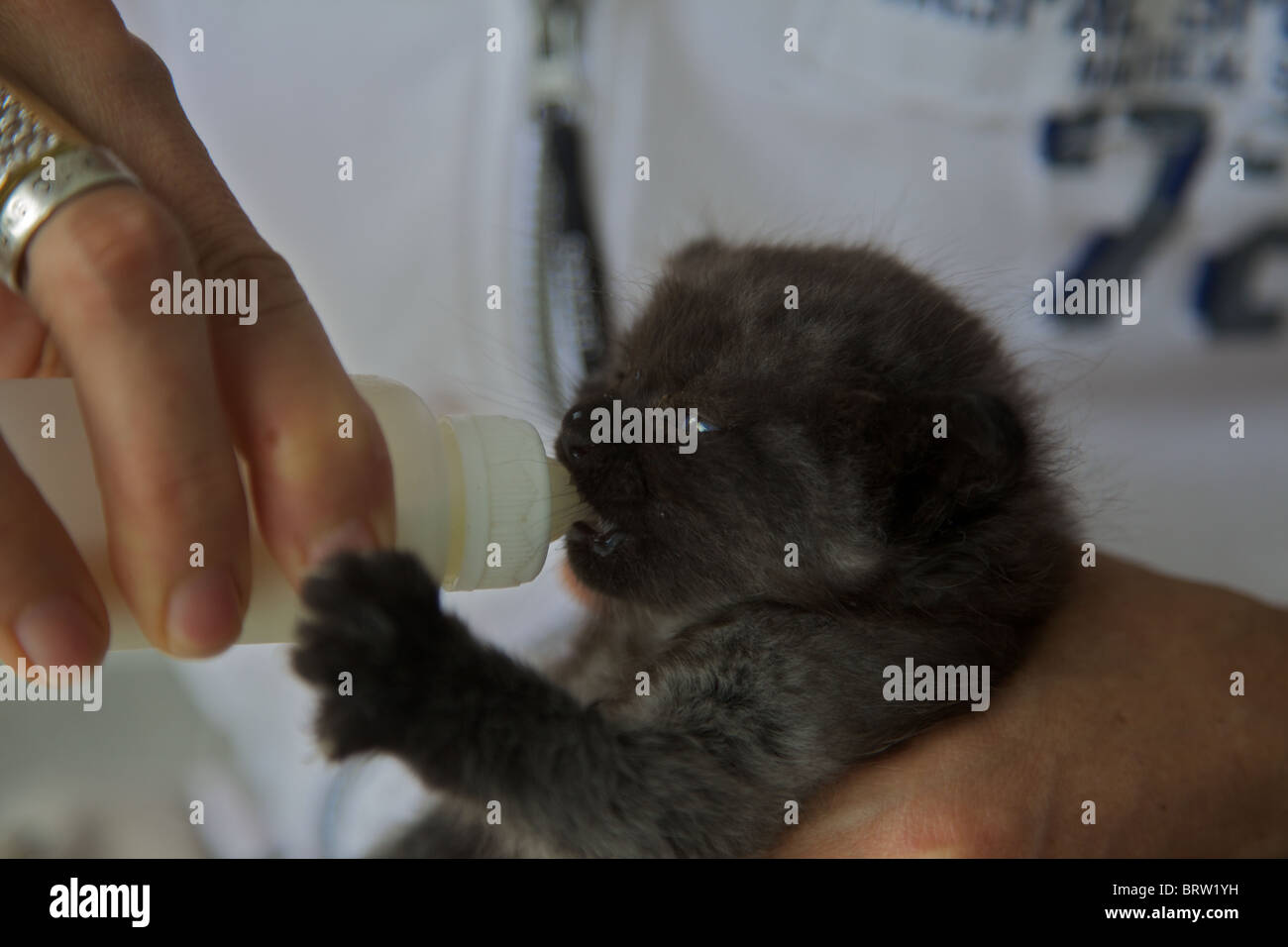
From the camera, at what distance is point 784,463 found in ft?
4.46

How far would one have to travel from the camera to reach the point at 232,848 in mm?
2162

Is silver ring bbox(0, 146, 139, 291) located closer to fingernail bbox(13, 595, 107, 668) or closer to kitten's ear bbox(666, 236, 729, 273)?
fingernail bbox(13, 595, 107, 668)

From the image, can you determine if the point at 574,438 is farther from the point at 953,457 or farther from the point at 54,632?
the point at 54,632

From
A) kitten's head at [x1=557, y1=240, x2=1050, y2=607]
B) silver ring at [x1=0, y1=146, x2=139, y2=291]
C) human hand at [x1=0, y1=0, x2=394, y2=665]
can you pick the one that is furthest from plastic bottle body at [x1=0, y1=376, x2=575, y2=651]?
kitten's head at [x1=557, y1=240, x2=1050, y2=607]

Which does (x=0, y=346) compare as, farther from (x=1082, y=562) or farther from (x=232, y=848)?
(x=1082, y=562)

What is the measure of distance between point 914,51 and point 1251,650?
1.31 metres

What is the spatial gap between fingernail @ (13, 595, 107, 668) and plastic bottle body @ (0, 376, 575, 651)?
0.11 m

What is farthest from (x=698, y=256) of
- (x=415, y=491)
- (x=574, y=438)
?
(x=415, y=491)

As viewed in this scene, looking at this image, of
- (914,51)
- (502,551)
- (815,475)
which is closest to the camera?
(502,551)

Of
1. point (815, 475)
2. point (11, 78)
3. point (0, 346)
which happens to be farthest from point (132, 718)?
point (815, 475)

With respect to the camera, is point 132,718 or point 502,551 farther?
point 132,718

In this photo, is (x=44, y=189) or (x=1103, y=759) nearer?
(x=44, y=189)

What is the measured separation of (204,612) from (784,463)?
0.77 meters

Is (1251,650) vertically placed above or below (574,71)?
below
